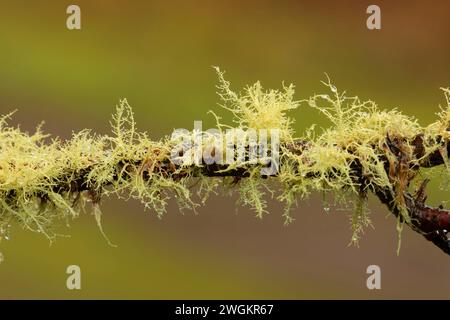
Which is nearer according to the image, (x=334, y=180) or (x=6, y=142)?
(x=334, y=180)

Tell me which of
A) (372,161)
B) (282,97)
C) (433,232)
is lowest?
(433,232)

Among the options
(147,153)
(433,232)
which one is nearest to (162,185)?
(147,153)

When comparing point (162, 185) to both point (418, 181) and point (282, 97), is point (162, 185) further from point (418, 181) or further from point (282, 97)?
point (418, 181)

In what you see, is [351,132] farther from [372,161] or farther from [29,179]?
[29,179]

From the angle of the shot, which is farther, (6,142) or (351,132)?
(6,142)

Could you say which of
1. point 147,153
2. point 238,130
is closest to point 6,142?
point 147,153

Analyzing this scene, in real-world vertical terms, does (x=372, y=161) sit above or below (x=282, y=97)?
below
